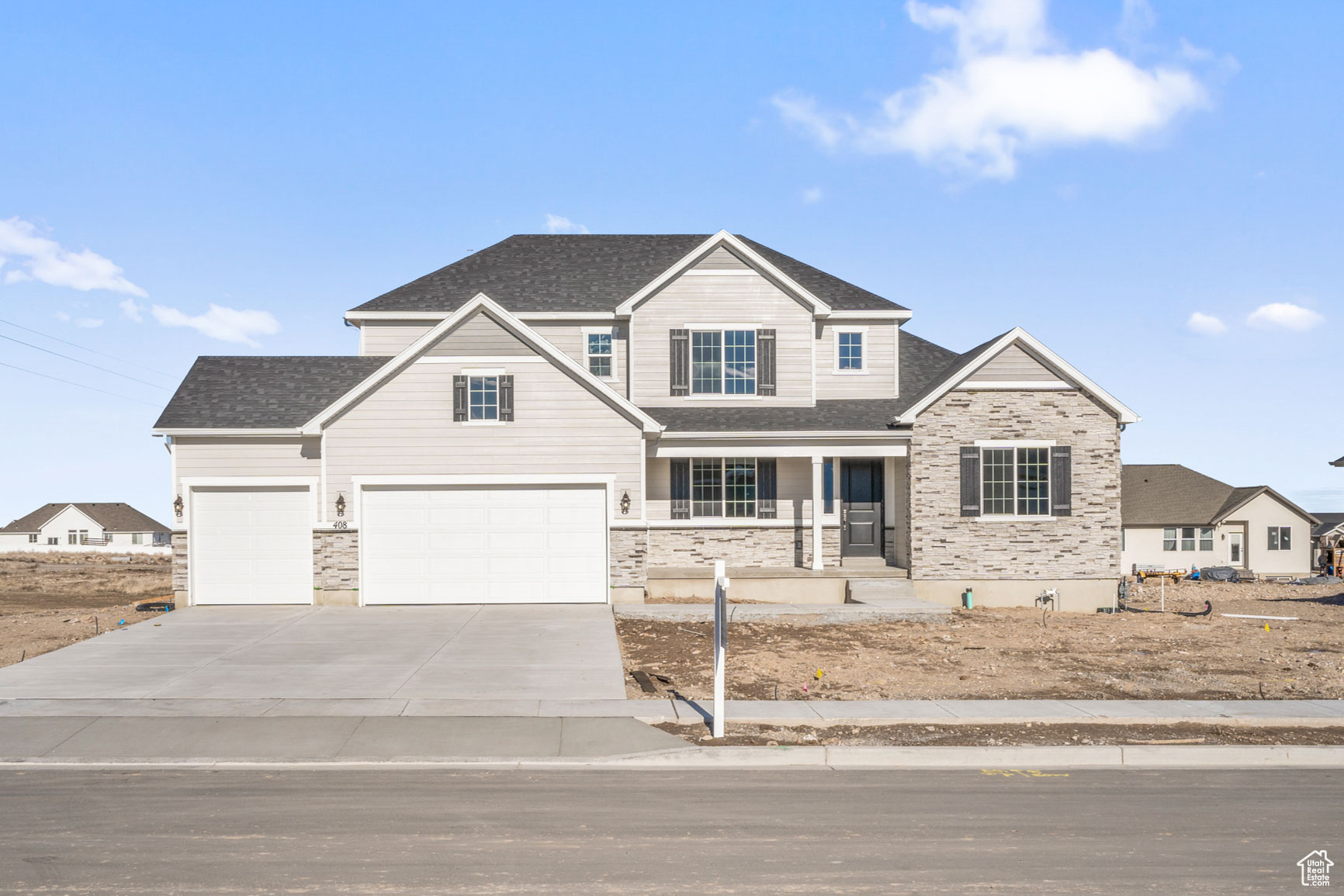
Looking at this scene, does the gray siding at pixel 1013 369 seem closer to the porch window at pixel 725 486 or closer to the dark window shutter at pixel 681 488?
the porch window at pixel 725 486

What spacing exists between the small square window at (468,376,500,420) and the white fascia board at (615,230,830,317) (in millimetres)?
4174

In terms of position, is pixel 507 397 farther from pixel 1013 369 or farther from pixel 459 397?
pixel 1013 369

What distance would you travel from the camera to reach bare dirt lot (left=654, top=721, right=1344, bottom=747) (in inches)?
362

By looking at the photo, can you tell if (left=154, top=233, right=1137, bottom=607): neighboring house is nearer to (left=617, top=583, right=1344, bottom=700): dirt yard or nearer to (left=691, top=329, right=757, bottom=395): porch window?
(left=691, top=329, right=757, bottom=395): porch window

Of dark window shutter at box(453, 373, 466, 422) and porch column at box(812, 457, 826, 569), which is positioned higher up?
dark window shutter at box(453, 373, 466, 422)

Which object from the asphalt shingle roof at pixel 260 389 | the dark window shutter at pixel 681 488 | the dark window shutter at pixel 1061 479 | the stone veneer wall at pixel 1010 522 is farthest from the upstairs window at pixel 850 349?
the asphalt shingle roof at pixel 260 389

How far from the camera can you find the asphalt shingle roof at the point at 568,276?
22.1 m

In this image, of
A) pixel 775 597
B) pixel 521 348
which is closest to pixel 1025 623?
pixel 775 597

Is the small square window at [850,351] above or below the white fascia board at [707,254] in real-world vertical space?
below

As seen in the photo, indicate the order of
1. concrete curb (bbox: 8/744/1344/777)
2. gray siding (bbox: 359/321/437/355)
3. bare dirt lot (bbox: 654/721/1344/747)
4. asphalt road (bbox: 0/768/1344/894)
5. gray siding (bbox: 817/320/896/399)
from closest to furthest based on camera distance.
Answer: asphalt road (bbox: 0/768/1344/894), concrete curb (bbox: 8/744/1344/777), bare dirt lot (bbox: 654/721/1344/747), gray siding (bbox: 359/321/437/355), gray siding (bbox: 817/320/896/399)

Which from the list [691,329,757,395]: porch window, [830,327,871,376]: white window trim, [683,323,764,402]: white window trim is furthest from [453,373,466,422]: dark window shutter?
[830,327,871,376]: white window trim

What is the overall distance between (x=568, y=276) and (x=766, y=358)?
5.60 metres

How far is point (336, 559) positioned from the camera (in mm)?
18156

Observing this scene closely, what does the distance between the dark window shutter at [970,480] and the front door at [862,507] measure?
2.50m
